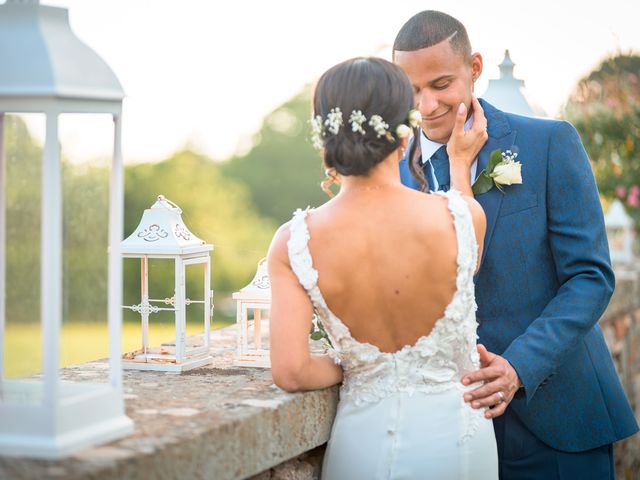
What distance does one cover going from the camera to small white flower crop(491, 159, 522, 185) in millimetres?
3035

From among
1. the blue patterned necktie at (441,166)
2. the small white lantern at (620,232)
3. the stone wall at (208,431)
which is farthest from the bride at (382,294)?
the small white lantern at (620,232)

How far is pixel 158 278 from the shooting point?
125 inches

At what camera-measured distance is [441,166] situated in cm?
328

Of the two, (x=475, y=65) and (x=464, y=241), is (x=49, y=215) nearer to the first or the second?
(x=464, y=241)

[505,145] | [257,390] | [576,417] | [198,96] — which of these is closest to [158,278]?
[257,390]

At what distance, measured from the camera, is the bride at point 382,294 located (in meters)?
2.56

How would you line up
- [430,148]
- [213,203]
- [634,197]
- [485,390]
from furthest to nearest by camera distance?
[213,203], [634,197], [430,148], [485,390]

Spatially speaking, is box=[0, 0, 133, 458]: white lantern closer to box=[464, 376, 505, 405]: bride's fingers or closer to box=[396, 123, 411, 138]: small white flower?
box=[396, 123, 411, 138]: small white flower

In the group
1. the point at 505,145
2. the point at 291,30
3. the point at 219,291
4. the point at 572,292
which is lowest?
the point at 219,291

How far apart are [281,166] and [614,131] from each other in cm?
2893

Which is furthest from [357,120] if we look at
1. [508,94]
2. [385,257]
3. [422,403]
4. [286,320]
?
[508,94]

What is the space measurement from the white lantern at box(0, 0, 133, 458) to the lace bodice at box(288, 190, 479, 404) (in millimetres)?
608

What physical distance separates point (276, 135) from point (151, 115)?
7.67m

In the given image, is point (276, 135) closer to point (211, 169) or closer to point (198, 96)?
point (211, 169)
